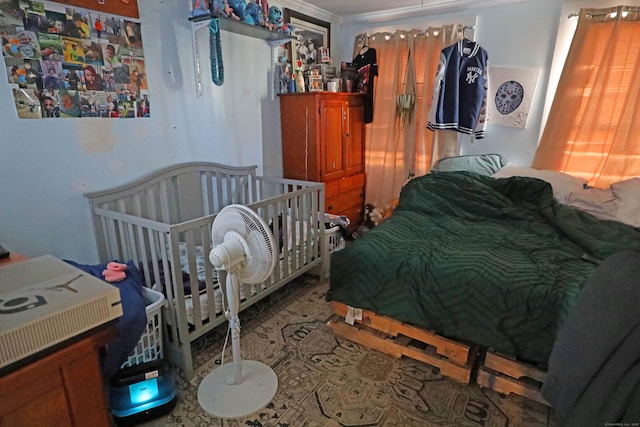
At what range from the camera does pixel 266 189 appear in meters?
3.13

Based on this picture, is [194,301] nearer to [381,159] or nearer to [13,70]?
[13,70]

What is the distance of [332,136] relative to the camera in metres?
3.34

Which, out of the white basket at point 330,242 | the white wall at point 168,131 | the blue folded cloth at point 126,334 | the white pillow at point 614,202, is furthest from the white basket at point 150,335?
the white pillow at point 614,202

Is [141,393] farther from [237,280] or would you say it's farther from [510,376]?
[510,376]

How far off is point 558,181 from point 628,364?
2.02 metres

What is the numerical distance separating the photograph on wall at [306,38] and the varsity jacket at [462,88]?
3.83 feet

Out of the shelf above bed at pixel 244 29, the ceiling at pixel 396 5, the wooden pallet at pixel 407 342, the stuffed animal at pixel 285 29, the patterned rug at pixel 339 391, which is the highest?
the ceiling at pixel 396 5

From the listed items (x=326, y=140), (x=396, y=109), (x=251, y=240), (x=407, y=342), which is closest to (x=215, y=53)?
(x=326, y=140)

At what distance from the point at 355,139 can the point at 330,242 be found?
129 centimetres

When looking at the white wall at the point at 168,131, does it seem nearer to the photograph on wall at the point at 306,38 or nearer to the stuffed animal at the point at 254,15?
the photograph on wall at the point at 306,38

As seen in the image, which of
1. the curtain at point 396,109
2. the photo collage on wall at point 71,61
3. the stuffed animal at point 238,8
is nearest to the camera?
the photo collage on wall at point 71,61

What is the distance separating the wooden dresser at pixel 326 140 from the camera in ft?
10.4

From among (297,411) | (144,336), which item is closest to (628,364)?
(297,411)

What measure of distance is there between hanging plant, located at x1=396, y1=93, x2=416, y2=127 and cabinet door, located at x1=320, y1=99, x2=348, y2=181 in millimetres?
589
